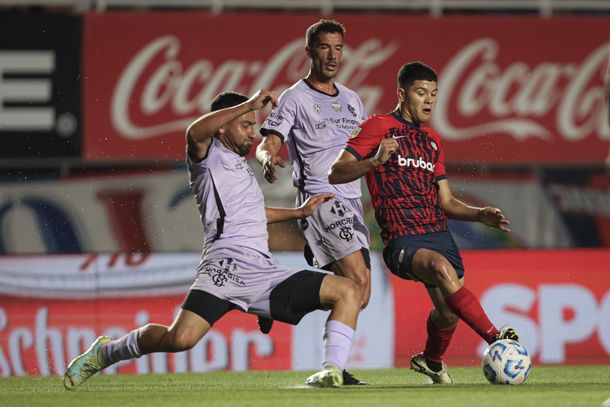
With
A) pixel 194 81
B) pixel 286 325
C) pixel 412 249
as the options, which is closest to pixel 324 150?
pixel 412 249

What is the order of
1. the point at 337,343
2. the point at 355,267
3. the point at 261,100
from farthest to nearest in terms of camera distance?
the point at 355,267, the point at 337,343, the point at 261,100

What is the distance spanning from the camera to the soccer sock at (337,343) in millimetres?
6434

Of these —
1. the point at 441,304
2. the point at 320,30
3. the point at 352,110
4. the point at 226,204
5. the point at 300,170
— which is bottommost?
the point at 441,304

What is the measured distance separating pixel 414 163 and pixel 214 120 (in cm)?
131

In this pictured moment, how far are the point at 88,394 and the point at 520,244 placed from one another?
26.4 feet

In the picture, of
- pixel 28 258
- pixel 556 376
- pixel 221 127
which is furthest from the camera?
pixel 28 258

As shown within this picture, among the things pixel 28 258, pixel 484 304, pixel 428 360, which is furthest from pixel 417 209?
pixel 28 258

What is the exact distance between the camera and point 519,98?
1338 cm

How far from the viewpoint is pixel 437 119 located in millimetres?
13367

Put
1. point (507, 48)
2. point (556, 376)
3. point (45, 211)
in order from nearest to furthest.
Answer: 1. point (556, 376)
2. point (507, 48)
3. point (45, 211)

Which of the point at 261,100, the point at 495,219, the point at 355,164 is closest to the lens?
the point at 261,100

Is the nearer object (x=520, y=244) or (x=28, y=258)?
(x=28, y=258)

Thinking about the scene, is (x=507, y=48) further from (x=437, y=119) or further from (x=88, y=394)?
(x=88, y=394)

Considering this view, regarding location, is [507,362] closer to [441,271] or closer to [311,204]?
[441,271]
